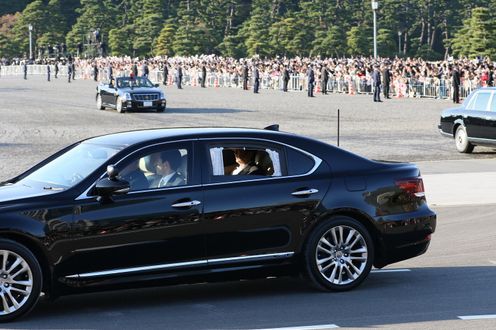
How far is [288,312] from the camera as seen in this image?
8867mm

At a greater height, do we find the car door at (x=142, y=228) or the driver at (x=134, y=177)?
the driver at (x=134, y=177)

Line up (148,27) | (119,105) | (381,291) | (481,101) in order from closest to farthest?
(381,291)
(481,101)
(119,105)
(148,27)

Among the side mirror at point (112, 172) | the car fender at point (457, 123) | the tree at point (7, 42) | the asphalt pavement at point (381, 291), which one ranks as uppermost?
the tree at point (7, 42)

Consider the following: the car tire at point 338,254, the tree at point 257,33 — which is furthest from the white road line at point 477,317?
the tree at point 257,33

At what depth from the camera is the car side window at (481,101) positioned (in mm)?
24750

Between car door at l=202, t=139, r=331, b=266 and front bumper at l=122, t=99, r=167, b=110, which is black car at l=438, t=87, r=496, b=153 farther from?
front bumper at l=122, t=99, r=167, b=110

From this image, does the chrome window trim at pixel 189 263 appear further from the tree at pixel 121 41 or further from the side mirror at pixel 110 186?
the tree at pixel 121 41

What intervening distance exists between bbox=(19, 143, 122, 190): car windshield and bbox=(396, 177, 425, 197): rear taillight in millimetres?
2508

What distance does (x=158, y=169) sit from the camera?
29.7ft

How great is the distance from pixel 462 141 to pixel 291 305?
1677 centimetres

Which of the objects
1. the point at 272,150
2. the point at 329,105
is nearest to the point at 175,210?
the point at 272,150

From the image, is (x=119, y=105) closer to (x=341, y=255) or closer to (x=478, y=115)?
(x=478, y=115)

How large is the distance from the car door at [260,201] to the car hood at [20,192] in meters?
1.28

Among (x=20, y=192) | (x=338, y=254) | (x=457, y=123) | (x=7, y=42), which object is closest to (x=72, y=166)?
(x=20, y=192)
